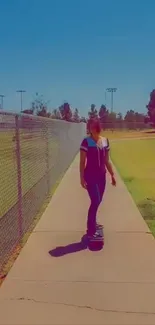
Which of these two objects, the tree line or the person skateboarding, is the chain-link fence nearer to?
the person skateboarding

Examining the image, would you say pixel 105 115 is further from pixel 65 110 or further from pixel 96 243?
pixel 96 243

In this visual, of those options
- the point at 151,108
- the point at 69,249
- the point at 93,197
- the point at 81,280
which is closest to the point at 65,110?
the point at 151,108

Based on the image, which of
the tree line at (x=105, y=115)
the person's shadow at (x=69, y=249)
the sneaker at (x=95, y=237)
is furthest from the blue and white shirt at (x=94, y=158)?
the tree line at (x=105, y=115)

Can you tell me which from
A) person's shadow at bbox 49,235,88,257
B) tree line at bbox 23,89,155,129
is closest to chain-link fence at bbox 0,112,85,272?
person's shadow at bbox 49,235,88,257

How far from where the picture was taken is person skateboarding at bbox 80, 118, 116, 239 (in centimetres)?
648

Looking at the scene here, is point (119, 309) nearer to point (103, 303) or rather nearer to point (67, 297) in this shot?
point (103, 303)

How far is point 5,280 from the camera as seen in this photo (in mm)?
5117

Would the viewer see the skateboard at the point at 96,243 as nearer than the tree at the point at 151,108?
Yes

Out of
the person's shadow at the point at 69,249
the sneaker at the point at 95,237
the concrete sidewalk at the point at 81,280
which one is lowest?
the person's shadow at the point at 69,249

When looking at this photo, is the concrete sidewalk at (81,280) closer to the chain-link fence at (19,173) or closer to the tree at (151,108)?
the chain-link fence at (19,173)

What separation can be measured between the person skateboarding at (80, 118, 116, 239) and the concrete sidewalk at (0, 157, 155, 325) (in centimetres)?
52

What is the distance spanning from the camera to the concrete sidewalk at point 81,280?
4239mm

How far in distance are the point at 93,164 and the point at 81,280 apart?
183 centimetres

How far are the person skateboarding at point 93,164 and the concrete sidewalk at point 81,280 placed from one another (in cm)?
52
